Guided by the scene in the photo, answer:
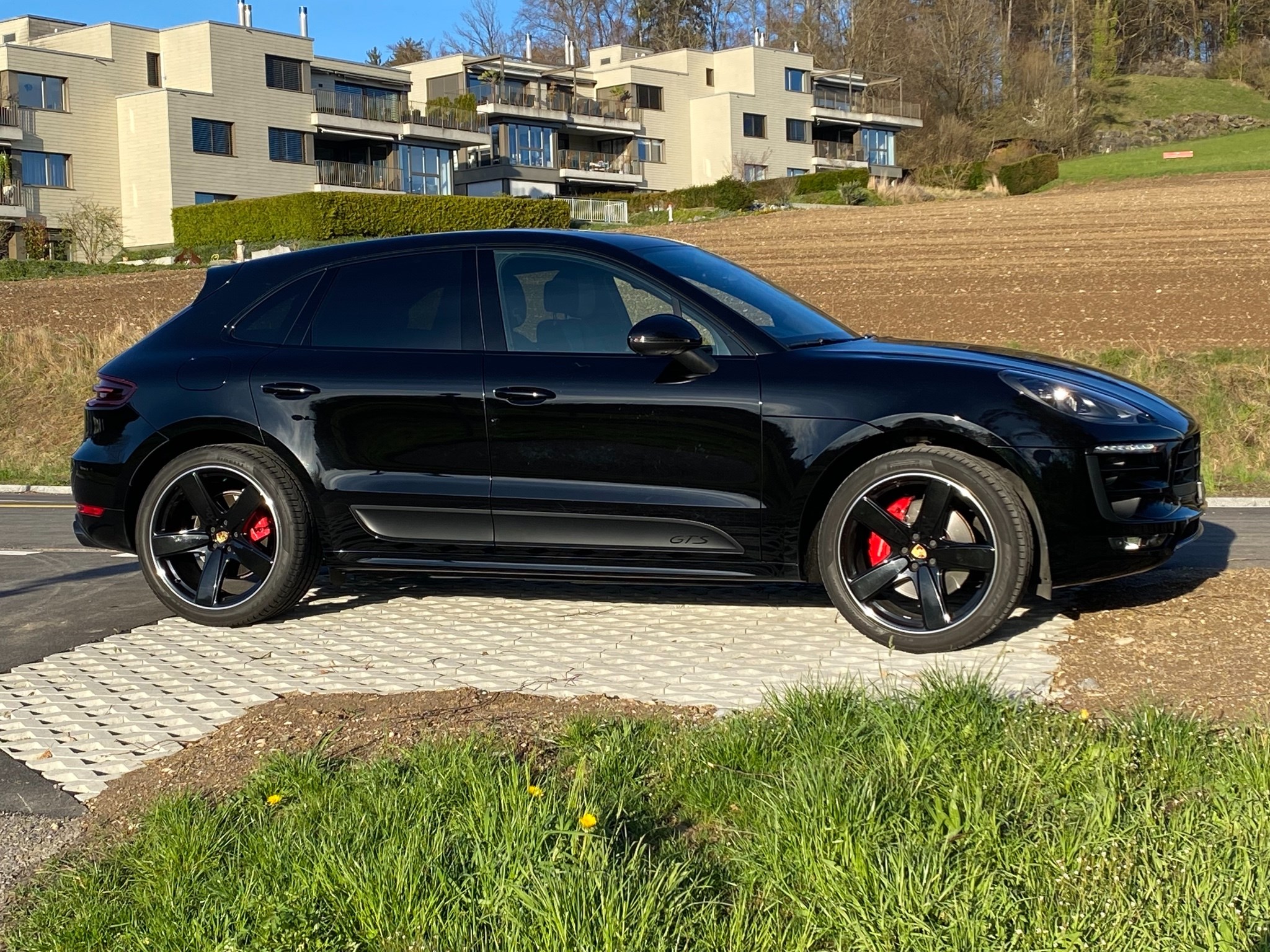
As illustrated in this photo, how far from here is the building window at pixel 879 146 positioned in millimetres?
96938

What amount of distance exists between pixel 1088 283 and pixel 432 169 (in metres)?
52.4

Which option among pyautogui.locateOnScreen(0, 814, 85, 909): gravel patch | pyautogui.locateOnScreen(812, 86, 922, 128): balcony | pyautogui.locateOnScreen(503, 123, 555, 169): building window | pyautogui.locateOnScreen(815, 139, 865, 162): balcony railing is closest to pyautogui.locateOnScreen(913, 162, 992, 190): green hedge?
pyautogui.locateOnScreen(503, 123, 555, 169): building window

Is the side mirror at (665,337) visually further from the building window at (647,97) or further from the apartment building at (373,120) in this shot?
the building window at (647,97)

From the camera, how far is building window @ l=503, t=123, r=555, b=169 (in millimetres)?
80125

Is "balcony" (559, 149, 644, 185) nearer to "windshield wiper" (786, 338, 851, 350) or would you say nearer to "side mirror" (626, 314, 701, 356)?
"windshield wiper" (786, 338, 851, 350)

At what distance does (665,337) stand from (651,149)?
8260cm

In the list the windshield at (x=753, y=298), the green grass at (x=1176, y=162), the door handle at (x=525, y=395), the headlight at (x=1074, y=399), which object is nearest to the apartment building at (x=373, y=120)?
the green grass at (x=1176, y=162)

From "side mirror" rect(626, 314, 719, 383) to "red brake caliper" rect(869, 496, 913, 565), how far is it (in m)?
0.94

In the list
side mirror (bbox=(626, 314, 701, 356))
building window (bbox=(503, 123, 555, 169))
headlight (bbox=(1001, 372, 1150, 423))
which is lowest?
headlight (bbox=(1001, 372, 1150, 423))

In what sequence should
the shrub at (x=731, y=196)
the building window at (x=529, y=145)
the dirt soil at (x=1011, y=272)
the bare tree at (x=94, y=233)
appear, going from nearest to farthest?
the dirt soil at (x=1011, y=272) < the bare tree at (x=94, y=233) < the shrub at (x=731, y=196) < the building window at (x=529, y=145)

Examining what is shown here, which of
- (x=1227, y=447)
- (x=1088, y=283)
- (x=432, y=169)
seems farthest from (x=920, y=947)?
(x=432, y=169)

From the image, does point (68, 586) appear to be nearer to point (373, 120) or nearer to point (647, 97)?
point (373, 120)

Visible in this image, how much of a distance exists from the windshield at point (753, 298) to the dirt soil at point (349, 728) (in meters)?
2.09

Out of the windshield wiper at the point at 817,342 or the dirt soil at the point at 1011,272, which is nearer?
the windshield wiper at the point at 817,342
